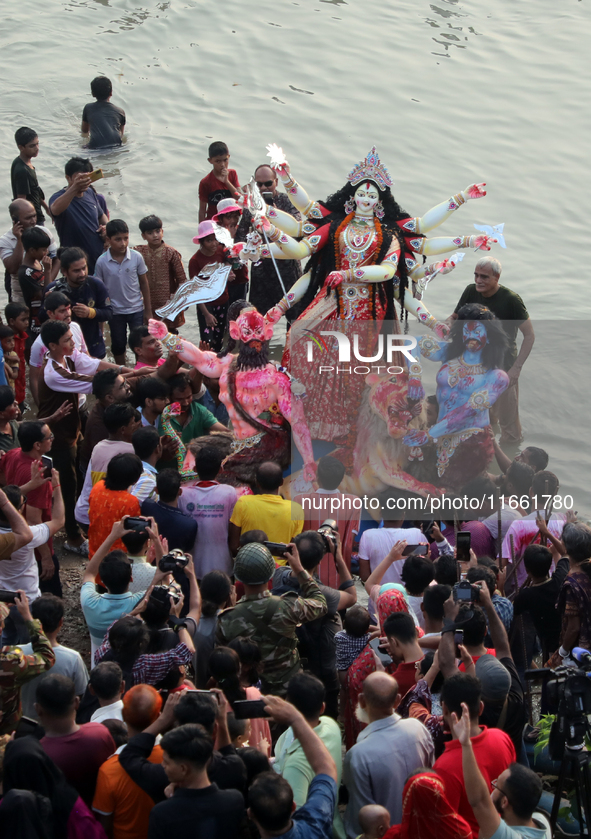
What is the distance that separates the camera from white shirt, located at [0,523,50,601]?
191 inches

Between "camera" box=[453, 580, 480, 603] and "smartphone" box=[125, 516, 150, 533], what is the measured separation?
1.45 metres

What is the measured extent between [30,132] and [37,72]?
7.13 m

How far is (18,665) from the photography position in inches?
148

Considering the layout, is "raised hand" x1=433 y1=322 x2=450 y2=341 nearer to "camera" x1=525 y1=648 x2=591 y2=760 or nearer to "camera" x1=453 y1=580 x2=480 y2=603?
"camera" x1=453 y1=580 x2=480 y2=603

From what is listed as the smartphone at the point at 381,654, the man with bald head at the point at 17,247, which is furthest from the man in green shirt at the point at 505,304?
the smartphone at the point at 381,654

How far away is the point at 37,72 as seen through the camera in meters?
14.9

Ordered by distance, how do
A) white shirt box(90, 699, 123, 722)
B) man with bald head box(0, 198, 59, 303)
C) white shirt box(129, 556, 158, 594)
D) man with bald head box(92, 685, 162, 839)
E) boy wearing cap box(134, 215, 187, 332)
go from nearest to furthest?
man with bald head box(92, 685, 162, 839), white shirt box(90, 699, 123, 722), white shirt box(129, 556, 158, 594), man with bald head box(0, 198, 59, 303), boy wearing cap box(134, 215, 187, 332)

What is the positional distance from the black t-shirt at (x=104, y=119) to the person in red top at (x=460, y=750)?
8847 mm

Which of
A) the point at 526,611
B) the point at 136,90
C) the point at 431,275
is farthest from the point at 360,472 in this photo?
the point at 136,90

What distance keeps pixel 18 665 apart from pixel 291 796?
1252mm

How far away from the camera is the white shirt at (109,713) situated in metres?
3.82

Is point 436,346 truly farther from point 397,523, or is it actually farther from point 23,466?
point 23,466

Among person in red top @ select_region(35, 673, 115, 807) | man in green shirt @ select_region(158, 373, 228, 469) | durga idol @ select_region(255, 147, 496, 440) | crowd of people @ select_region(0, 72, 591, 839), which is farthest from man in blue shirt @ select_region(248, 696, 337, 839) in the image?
durga idol @ select_region(255, 147, 496, 440)

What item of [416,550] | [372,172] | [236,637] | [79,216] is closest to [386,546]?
[416,550]
